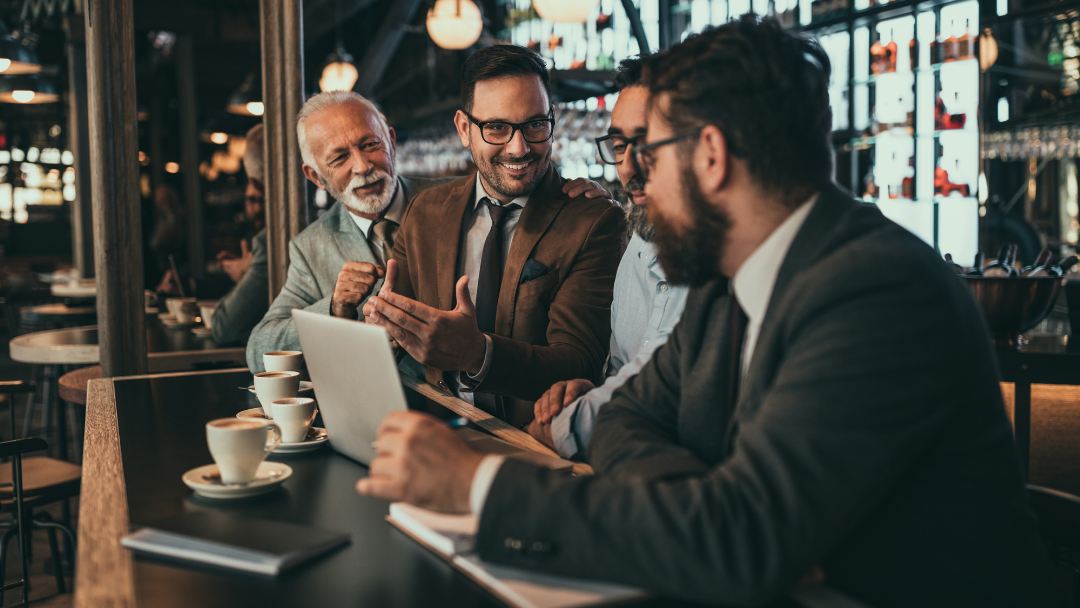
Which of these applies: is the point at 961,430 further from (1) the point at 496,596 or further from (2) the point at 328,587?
(2) the point at 328,587

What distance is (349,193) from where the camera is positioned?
3.17 m

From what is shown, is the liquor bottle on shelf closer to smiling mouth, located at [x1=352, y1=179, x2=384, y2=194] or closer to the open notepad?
smiling mouth, located at [x1=352, y1=179, x2=384, y2=194]

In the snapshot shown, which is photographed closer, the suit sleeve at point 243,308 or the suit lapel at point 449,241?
the suit lapel at point 449,241

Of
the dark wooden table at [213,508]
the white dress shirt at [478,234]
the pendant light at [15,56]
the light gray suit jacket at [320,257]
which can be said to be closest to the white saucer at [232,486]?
the dark wooden table at [213,508]

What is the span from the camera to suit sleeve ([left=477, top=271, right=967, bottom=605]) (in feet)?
3.38

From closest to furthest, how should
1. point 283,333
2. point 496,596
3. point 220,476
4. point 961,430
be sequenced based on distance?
point 496,596, point 961,430, point 220,476, point 283,333

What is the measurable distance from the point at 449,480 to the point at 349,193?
2159 millimetres

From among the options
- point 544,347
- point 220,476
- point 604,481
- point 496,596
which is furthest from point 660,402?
point 544,347

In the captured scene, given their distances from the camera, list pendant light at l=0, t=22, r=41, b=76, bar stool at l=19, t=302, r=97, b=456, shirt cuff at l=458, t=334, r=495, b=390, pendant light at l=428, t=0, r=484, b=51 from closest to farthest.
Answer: shirt cuff at l=458, t=334, r=495, b=390 < bar stool at l=19, t=302, r=97, b=456 < pendant light at l=428, t=0, r=484, b=51 < pendant light at l=0, t=22, r=41, b=76

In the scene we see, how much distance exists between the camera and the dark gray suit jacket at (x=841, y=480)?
1035 millimetres

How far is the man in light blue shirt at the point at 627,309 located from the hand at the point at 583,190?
0.34 feet

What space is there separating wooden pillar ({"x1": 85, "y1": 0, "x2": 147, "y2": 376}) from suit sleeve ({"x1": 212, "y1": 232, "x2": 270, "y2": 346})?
1.49ft

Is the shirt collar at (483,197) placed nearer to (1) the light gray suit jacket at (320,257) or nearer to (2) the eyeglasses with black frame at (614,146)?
(2) the eyeglasses with black frame at (614,146)

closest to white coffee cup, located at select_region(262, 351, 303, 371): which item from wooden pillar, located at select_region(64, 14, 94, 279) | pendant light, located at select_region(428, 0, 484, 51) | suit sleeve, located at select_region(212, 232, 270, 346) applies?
suit sleeve, located at select_region(212, 232, 270, 346)
